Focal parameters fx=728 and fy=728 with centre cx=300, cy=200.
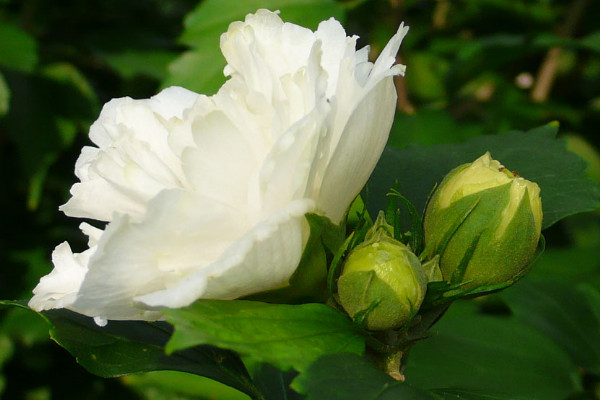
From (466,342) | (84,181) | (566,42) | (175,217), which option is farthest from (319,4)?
(175,217)

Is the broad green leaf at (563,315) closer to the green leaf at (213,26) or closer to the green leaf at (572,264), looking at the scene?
the green leaf at (572,264)

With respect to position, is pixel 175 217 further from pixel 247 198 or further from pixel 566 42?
pixel 566 42

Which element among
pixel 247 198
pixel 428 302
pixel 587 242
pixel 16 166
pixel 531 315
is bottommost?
pixel 587 242

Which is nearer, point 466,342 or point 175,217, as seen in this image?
point 175,217

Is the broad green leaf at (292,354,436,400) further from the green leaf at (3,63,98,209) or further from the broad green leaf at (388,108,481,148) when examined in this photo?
the green leaf at (3,63,98,209)

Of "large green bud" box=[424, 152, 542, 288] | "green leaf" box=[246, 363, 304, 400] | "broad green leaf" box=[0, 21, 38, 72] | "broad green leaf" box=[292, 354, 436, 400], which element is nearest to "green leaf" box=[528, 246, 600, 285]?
"green leaf" box=[246, 363, 304, 400]

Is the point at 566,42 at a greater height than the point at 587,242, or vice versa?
the point at 566,42
